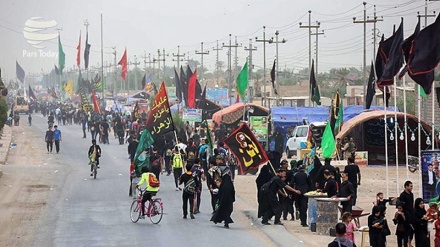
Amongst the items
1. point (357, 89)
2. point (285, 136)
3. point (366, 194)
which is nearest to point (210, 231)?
point (366, 194)

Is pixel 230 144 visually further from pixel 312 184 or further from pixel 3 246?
pixel 3 246

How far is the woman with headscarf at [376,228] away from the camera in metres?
15.9

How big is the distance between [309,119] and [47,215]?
85.4 ft

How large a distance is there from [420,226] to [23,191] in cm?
1573

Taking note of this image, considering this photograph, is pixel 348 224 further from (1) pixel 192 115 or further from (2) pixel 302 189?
(1) pixel 192 115

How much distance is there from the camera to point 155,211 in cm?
2123

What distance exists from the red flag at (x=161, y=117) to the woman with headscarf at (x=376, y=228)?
40.5 feet

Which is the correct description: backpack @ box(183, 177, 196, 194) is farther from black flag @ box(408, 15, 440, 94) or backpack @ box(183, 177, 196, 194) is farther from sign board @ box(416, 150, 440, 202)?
sign board @ box(416, 150, 440, 202)

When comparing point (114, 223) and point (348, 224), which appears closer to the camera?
point (348, 224)

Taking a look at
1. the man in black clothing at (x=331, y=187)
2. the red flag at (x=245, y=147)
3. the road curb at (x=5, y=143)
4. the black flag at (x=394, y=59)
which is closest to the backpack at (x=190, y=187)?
the red flag at (x=245, y=147)

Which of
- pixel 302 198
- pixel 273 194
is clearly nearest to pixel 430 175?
pixel 302 198

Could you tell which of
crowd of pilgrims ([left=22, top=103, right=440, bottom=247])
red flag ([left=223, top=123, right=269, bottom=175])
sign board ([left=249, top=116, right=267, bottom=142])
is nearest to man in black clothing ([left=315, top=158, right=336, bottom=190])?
crowd of pilgrims ([left=22, top=103, right=440, bottom=247])

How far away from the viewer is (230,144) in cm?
2259

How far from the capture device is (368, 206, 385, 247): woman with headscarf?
52.2 ft
